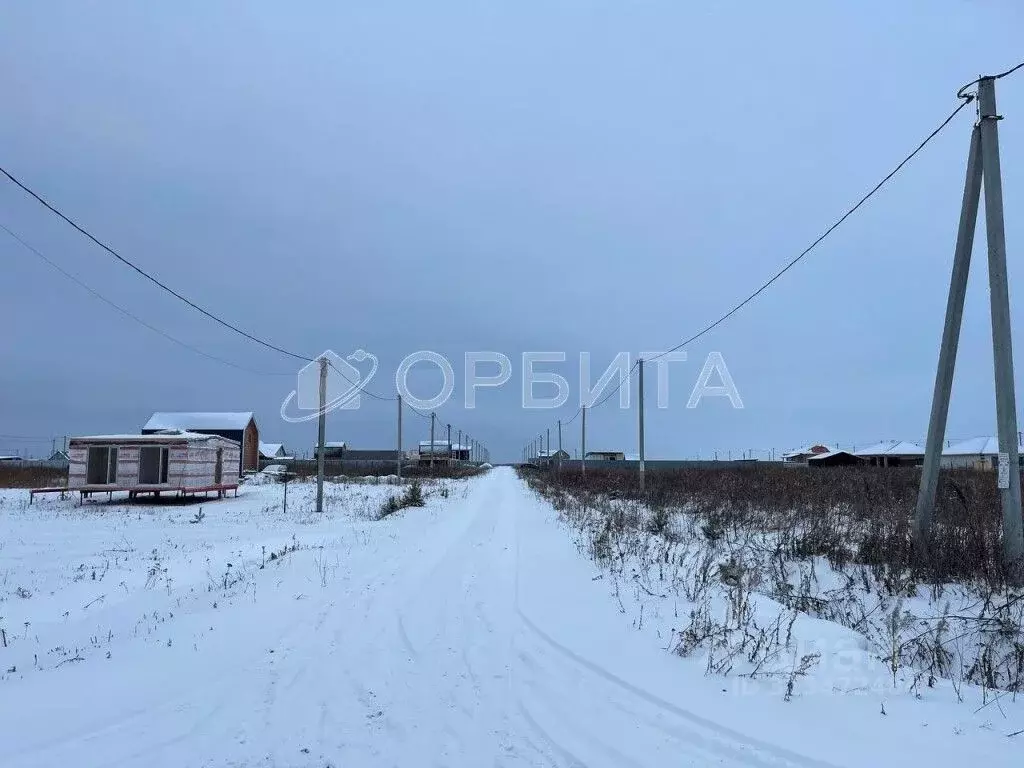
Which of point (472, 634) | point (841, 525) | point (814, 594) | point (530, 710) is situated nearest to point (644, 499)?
point (841, 525)

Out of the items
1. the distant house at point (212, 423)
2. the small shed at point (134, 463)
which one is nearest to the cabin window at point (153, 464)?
the small shed at point (134, 463)

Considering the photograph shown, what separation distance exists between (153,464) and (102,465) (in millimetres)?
1916

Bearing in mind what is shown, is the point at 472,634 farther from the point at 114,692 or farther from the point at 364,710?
the point at 114,692

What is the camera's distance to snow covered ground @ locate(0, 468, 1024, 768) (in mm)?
3703

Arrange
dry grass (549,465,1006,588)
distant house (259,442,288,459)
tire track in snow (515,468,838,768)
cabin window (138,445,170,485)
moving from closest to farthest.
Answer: tire track in snow (515,468,838,768), dry grass (549,465,1006,588), cabin window (138,445,170,485), distant house (259,442,288,459)

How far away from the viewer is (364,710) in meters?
4.28

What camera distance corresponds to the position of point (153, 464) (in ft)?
85.5

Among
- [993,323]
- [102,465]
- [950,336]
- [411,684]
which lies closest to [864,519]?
[950,336]

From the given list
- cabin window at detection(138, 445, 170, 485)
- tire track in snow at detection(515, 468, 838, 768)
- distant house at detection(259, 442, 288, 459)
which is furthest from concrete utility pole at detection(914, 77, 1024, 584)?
distant house at detection(259, 442, 288, 459)

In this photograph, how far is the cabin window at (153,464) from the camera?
2585cm

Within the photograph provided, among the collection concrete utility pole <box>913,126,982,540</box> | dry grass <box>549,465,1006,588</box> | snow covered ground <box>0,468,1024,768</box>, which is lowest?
snow covered ground <box>0,468,1024,768</box>

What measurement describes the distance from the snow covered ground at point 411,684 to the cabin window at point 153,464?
1784cm

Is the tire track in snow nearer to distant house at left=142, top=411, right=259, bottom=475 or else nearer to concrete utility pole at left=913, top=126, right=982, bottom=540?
concrete utility pole at left=913, top=126, right=982, bottom=540

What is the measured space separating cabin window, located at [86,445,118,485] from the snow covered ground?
60.8 ft
